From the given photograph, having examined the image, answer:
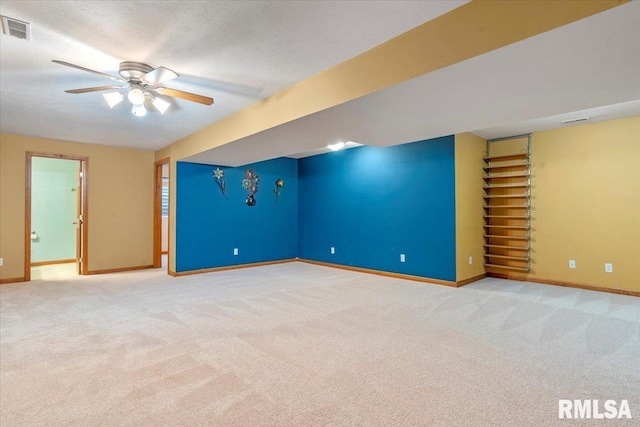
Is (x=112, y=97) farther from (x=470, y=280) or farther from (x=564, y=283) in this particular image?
(x=564, y=283)

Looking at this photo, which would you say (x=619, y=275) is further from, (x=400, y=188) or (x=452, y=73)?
(x=452, y=73)

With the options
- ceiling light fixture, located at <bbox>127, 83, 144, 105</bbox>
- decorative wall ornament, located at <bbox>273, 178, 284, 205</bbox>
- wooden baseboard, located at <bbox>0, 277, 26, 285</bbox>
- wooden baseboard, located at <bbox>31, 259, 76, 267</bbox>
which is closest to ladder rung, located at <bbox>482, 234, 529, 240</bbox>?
decorative wall ornament, located at <bbox>273, 178, 284, 205</bbox>

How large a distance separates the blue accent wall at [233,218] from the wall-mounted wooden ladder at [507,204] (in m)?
3.93

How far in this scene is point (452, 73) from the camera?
2.17 meters

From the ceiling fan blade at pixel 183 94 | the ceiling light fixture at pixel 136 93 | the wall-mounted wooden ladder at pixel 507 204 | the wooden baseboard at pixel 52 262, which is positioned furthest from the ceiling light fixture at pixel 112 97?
the wooden baseboard at pixel 52 262

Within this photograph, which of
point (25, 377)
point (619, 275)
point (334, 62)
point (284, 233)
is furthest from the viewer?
point (284, 233)

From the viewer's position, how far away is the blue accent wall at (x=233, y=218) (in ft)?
19.4

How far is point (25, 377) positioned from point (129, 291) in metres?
2.53

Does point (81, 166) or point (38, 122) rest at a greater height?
point (38, 122)

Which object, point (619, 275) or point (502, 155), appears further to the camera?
point (502, 155)

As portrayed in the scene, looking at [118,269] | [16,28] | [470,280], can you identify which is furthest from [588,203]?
[118,269]

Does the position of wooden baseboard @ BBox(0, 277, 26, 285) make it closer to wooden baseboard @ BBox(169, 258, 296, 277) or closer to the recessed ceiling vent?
wooden baseboard @ BBox(169, 258, 296, 277)

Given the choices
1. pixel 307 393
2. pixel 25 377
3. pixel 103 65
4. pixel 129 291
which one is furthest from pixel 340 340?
pixel 129 291
